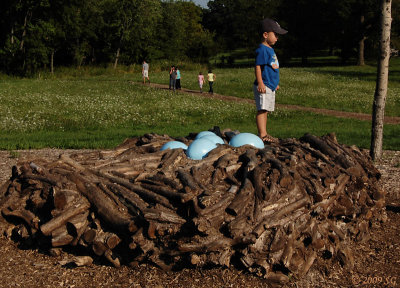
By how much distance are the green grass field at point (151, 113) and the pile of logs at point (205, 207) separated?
736 centimetres

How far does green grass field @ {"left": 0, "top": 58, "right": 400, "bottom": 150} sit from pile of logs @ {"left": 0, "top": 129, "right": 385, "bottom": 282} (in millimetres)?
7356

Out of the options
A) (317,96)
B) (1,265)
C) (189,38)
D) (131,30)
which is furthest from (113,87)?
(189,38)

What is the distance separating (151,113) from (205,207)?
18525 mm

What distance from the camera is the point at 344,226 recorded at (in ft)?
23.3

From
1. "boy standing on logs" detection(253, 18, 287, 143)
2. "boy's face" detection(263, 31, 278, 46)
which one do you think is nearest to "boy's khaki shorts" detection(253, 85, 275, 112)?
"boy standing on logs" detection(253, 18, 287, 143)

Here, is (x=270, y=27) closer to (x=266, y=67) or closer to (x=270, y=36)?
(x=270, y=36)

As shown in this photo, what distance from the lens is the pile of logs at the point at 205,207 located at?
5793 mm

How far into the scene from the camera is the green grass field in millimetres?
17062

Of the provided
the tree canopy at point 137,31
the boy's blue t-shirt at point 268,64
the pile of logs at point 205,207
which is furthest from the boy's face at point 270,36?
the tree canopy at point 137,31

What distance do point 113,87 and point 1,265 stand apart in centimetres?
3128

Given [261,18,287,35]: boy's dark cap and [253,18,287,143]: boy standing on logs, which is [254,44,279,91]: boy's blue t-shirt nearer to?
[253,18,287,143]: boy standing on logs

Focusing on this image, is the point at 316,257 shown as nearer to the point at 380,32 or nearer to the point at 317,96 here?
the point at 380,32

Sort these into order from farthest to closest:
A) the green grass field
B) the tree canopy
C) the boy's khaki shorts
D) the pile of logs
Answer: the tree canopy → the green grass field → the boy's khaki shorts → the pile of logs

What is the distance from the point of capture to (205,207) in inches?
230
